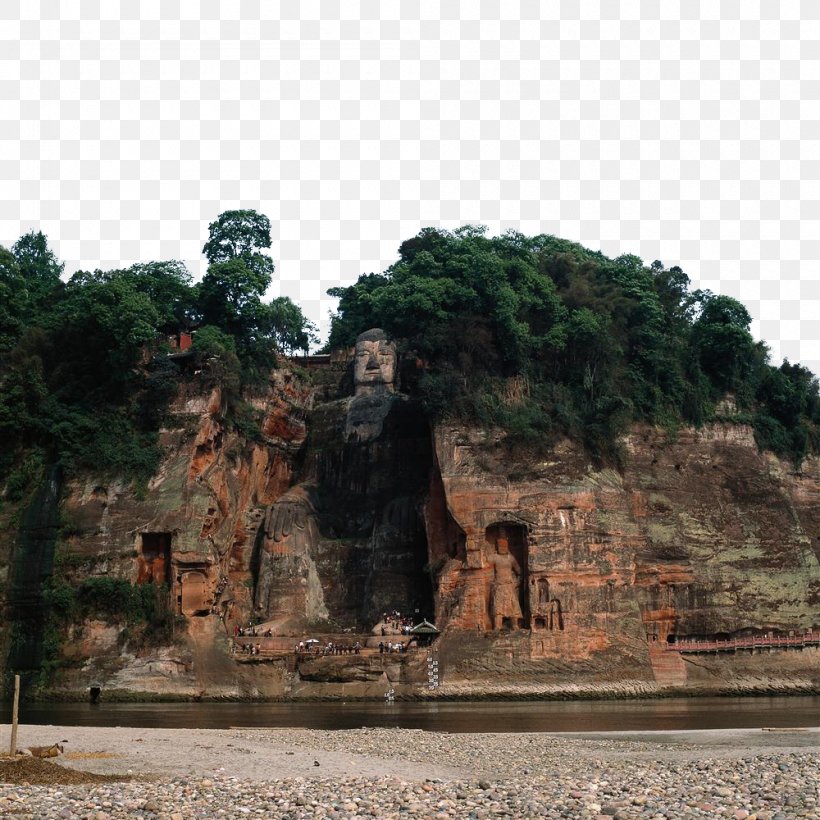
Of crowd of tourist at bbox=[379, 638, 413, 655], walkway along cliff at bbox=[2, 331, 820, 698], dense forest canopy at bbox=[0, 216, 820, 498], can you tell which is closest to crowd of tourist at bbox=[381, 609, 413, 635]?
walkway along cliff at bbox=[2, 331, 820, 698]

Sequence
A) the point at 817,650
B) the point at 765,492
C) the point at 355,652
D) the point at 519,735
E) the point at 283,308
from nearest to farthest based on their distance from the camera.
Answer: the point at 519,735 → the point at 355,652 → the point at 817,650 → the point at 765,492 → the point at 283,308

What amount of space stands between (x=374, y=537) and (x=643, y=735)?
29.8 metres

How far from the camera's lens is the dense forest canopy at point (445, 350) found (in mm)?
61125

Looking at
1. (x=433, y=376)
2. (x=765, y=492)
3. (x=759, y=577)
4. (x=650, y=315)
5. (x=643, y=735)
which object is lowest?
(x=643, y=735)

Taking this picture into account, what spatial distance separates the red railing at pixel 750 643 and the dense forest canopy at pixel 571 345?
388 inches

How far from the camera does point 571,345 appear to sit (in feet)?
214

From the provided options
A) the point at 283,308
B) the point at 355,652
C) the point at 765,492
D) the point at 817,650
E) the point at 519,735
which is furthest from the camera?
the point at 283,308

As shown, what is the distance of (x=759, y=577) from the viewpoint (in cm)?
6303

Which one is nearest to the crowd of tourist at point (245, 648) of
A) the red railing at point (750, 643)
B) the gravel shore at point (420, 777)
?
the red railing at point (750, 643)

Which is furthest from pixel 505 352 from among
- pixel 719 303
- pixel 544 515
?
pixel 719 303

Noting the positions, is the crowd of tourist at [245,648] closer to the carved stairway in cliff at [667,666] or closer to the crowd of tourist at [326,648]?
the crowd of tourist at [326,648]

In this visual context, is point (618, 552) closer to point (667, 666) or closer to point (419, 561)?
point (667, 666)

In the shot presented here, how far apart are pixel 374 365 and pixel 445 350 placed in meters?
6.97

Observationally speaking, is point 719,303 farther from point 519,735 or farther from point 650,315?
point 519,735
